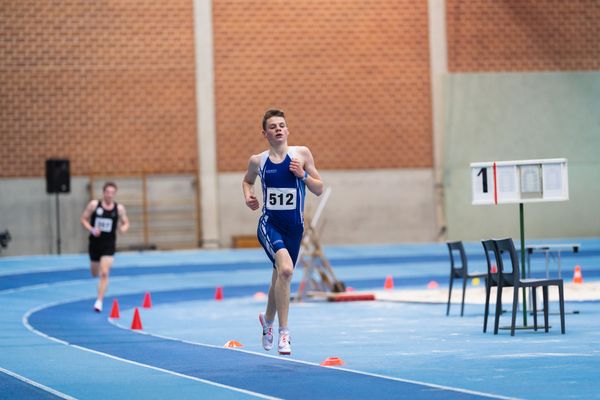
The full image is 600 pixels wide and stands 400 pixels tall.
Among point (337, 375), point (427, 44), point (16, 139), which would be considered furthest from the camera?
point (427, 44)

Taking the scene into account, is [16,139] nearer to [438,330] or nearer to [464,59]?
[464,59]

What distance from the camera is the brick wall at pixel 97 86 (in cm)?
3334

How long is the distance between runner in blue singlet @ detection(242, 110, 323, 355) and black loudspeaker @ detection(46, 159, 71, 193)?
22.8 m

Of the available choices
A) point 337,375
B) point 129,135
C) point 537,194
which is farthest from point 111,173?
point 337,375

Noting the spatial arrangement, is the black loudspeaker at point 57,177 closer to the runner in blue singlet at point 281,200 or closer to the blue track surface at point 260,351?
the blue track surface at point 260,351

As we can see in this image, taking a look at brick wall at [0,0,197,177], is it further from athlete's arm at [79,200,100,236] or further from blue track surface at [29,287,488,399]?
blue track surface at [29,287,488,399]

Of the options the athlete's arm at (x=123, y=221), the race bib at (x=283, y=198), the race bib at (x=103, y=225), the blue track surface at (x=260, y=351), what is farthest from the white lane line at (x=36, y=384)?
the race bib at (x=103, y=225)

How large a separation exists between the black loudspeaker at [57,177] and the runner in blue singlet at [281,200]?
22.8 metres

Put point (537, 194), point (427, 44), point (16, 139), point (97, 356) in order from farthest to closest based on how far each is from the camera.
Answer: point (427, 44) < point (16, 139) < point (537, 194) < point (97, 356)

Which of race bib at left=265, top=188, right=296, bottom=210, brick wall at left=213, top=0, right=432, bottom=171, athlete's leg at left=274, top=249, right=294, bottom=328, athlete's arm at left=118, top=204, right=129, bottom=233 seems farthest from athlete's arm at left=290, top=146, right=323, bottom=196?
brick wall at left=213, top=0, right=432, bottom=171

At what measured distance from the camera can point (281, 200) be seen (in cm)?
1040

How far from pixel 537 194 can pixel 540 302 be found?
3332 millimetres

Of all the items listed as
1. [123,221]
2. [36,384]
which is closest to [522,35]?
[123,221]

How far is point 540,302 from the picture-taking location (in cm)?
1569
